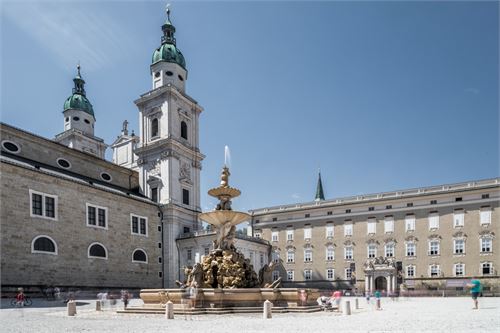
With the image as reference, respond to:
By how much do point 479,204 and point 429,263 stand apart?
795 centimetres

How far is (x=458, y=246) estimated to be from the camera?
42000 millimetres

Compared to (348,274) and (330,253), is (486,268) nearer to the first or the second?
(348,274)

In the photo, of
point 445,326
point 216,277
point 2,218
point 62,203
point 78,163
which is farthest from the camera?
point 78,163

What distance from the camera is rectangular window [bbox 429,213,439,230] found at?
4338 centimetres

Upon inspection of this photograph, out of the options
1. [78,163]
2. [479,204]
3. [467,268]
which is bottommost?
[467,268]

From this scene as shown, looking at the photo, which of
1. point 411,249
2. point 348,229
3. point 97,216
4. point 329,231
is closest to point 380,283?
point 411,249

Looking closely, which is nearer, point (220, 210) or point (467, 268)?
point (220, 210)

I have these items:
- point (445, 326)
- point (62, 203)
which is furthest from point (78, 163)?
point (445, 326)

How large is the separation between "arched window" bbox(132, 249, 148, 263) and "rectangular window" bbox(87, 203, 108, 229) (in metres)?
4.50

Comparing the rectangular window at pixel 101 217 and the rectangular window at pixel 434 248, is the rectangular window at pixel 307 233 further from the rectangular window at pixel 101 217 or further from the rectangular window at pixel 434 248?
the rectangular window at pixel 101 217

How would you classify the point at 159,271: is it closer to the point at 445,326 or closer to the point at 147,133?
the point at 147,133

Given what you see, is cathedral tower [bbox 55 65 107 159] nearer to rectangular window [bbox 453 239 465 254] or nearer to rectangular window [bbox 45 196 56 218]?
rectangular window [bbox 45 196 56 218]

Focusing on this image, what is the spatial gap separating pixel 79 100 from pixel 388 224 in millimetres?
44438

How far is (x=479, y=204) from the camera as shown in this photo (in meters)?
41.4
